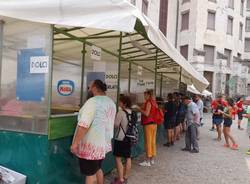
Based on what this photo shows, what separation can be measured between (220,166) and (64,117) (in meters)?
5.01

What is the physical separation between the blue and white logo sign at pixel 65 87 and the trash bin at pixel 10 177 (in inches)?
63.2

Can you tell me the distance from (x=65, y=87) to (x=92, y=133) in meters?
1.59

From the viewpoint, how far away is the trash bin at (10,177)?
4509 mm

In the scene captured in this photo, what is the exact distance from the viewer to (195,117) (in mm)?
10562

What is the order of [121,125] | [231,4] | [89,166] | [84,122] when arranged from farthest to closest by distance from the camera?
[231,4]
[121,125]
[89,166]
[84,122]

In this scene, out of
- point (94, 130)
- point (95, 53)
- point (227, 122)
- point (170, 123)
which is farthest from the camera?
point (227, 122)

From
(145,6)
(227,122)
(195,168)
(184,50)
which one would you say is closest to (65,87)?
(195,168)

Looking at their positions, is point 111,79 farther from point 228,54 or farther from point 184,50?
point 228,54

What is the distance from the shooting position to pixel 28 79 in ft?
16.0

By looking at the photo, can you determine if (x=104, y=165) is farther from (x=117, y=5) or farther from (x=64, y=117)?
(x=117, y=5)

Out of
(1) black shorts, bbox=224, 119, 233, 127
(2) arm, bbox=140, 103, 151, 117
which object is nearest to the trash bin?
(2) arm, bbox=140, 103, 151, 117

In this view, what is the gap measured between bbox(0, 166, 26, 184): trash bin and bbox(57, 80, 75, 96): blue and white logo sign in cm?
161

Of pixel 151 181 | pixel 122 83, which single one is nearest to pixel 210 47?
pixel 122 83

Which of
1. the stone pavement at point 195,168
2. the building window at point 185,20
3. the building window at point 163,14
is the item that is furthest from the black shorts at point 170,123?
the building window at point 185,20
